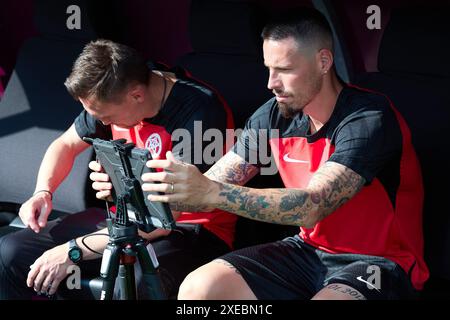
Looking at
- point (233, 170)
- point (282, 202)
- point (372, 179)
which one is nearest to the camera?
point (282, 202)

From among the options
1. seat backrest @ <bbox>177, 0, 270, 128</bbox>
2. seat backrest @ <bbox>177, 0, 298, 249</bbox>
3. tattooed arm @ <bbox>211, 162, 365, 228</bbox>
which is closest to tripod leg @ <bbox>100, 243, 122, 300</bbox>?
tattooed arm @ <bbox>211, 162, 365, 228</bbox>

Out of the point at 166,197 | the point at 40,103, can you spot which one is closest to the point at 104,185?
the point at 166,197

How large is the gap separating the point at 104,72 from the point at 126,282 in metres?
0.77

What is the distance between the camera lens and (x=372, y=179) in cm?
246

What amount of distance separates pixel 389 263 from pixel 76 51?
1.87 metres

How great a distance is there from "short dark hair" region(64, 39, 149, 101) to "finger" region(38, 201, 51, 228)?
0.42 m

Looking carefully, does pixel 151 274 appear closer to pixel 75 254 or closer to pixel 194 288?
pixel 194 288

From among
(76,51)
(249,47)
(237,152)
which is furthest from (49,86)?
(237,152)

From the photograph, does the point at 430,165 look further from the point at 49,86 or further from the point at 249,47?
the point at 49,86

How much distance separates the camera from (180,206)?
2.65m

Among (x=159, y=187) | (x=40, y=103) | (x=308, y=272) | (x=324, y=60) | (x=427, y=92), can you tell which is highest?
(x=324, y=60)

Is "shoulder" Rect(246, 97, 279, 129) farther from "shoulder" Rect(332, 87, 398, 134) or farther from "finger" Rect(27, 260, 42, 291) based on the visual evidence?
"finger" Rect(27, 260, 42, 291)

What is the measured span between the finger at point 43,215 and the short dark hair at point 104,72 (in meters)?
0.42
